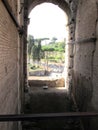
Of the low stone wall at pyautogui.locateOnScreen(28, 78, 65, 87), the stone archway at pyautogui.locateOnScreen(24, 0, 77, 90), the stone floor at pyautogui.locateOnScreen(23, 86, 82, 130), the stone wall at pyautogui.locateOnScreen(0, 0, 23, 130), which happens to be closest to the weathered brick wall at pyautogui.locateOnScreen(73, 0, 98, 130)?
the stone floor at pyautogui.locateOnScreen(23, 86, 82, 130)

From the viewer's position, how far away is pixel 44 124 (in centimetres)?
817

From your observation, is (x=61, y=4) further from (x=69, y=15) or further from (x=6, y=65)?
(x=6, y=65)

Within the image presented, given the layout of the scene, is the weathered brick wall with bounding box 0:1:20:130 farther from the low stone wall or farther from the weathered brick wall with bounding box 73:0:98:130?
the low stone wall

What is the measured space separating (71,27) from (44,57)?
14385 mm

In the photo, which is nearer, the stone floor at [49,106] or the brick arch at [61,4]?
the stone floor at [49,106]

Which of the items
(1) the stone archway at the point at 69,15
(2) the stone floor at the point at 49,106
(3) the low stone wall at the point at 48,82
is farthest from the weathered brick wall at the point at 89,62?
(3) the low stone wall at the point at 48,82

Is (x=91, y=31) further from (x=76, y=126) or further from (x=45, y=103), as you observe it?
(x=45, y=103)

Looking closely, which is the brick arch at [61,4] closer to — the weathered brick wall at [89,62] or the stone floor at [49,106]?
the weathered brick wall at [89,62]

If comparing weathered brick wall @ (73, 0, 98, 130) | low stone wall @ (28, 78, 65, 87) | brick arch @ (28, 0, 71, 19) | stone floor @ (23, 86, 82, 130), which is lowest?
stone floor @ (23, 86, 82, 130)

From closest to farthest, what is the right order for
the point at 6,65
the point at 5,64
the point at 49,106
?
the point at 5,64
the point at 6,65
the point at 49,106

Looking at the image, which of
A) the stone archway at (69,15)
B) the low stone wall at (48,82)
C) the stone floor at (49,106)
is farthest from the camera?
the low stone wall at (48,82)

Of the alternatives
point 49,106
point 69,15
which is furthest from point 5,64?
point 69,15

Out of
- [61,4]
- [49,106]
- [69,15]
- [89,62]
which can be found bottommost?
[49,106]

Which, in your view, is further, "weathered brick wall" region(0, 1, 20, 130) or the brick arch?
the brick arch
